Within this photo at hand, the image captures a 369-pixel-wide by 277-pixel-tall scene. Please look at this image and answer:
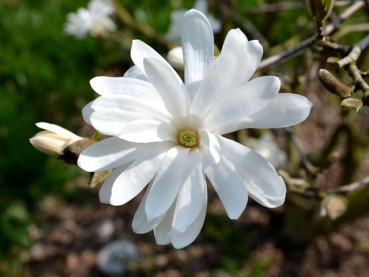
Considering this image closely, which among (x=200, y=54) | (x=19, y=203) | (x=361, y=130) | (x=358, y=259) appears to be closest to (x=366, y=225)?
(x=358, y=259)

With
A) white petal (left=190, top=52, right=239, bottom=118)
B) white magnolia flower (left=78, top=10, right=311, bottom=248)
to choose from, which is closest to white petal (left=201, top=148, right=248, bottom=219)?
white magnolia flower (left=78, top=10, right=311, bottom=248)

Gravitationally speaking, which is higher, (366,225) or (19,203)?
(19,203)

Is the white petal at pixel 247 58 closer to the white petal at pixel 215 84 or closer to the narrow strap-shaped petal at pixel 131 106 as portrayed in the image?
the white petal at pixel 215 84

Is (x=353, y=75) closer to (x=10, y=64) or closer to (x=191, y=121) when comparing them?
(x=191, y=121)

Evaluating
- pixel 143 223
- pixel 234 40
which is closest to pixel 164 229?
pixel 143 223

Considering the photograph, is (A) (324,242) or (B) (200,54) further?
(A) (324,242)

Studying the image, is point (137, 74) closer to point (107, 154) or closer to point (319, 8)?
point (107, 154)

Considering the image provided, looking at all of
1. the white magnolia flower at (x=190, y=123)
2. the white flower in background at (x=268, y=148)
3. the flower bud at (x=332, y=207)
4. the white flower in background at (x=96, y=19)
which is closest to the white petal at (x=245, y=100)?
the white magnolia flower at (x=190, y=123)

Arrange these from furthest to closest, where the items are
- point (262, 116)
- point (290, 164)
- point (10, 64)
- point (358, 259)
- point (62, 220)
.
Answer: point (10, 64)
point (62, 220)
point (358, 259)
point (290, 164)
point (262, 116)

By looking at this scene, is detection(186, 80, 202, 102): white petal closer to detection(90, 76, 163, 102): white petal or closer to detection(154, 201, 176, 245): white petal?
detection(90, 76, 163, 102): white petal
